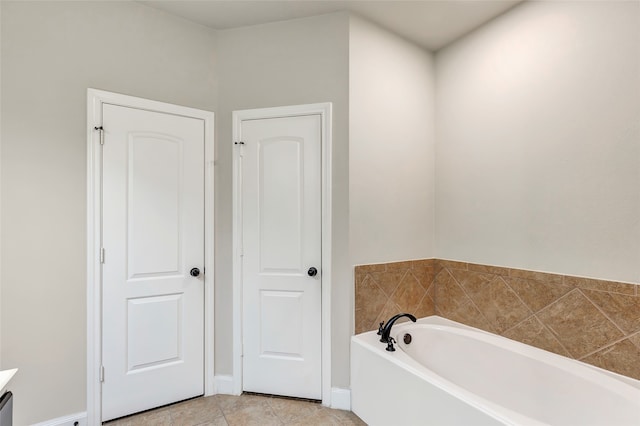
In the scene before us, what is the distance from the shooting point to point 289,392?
2.22 meters

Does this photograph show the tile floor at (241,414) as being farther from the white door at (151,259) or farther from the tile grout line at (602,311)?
the tile grout line at (602,311)

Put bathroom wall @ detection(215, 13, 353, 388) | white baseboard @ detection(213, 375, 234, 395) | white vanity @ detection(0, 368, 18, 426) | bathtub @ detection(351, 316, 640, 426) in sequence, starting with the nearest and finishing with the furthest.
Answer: white vanity @ detection(0, 368, 18, 426) → bathtub @ detection(351, 316, 640, 426) → bathroom wall @ detection(215, 13, 353, 388) → white baseboard @ detection(213, 375, 234, 395)

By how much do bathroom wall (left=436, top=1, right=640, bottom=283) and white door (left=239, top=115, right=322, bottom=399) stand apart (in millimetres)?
1154

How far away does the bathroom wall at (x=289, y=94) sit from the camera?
214cm

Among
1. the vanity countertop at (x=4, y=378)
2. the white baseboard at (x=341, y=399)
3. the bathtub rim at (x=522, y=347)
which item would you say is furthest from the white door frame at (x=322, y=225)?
the vanity countertop at (x=4, y=378)

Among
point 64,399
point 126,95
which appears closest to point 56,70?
point 126,95

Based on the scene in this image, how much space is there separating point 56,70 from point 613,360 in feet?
11.5

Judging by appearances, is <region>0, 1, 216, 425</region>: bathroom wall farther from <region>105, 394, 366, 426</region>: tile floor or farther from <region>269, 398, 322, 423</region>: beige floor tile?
<region>269, 398, 322, 423</region>: beige floor tile

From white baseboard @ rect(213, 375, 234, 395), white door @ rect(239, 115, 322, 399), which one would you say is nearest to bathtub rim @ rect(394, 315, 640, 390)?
white door @ rect(239, 115, 322, 399)

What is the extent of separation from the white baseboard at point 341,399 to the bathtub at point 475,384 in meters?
0.04

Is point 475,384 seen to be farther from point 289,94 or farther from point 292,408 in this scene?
point 289,94

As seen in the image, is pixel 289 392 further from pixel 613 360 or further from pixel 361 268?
pixel 613 360

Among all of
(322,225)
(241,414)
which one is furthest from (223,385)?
(322,225)

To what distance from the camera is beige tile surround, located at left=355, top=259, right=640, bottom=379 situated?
1551mm
